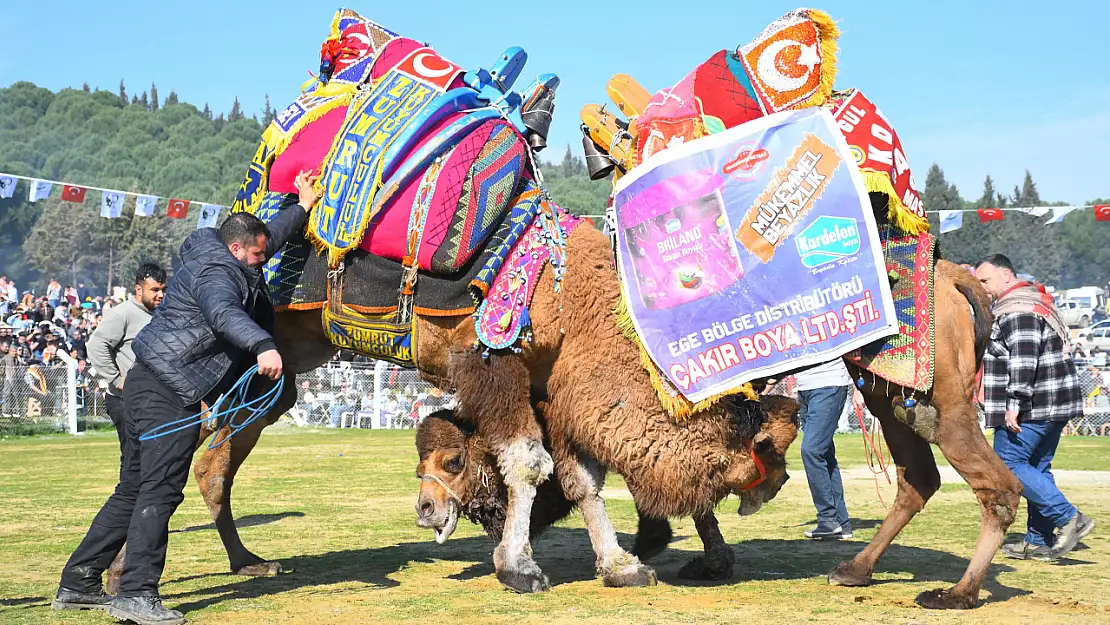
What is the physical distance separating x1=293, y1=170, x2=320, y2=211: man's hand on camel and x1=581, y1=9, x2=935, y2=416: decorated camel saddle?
6.78 feet

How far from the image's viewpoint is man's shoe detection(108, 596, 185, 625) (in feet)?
18.2

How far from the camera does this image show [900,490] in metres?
7.05

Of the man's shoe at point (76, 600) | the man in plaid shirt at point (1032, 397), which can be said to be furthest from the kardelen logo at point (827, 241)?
the man's shoe at point (76, 600)

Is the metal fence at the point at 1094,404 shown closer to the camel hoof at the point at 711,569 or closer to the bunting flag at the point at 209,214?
the bunting flag at the point at 209,214

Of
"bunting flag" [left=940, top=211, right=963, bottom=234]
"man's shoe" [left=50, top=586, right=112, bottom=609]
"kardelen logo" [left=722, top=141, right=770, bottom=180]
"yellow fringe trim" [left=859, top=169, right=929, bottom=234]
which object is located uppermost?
"bunting flag" [left=940, top=211, right=963, bottom=234]

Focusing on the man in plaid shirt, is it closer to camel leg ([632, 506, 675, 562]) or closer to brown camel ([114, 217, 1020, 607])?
brown camel ([114, 217, 1020, 607])

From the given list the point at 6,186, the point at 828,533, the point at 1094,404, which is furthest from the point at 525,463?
the point at 6,186

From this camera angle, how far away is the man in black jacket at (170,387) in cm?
567

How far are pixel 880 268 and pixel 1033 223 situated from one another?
100931 mm

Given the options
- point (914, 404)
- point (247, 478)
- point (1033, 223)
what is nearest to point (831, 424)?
point (914, 404)

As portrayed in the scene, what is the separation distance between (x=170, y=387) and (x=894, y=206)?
4.34 metres

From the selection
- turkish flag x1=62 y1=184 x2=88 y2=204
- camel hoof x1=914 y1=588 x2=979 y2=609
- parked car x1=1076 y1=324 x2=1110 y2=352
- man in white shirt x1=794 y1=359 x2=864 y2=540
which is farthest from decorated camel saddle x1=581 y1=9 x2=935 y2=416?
parked car x1=1076 y1=324 x2=1110 y2=352

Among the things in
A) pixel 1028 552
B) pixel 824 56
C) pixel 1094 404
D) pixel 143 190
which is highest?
pixel 143 190

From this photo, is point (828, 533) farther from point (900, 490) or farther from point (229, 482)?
point (229, 482)
